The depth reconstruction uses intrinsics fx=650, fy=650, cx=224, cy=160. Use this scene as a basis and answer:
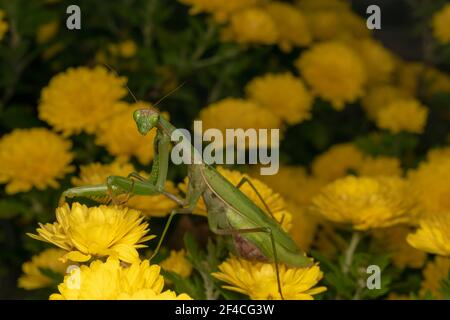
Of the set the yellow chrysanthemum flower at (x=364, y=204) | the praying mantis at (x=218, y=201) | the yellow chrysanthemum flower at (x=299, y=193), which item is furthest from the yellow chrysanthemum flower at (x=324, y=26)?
the praying mantis at (x=218, y=201)

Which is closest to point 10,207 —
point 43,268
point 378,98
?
point 43,268

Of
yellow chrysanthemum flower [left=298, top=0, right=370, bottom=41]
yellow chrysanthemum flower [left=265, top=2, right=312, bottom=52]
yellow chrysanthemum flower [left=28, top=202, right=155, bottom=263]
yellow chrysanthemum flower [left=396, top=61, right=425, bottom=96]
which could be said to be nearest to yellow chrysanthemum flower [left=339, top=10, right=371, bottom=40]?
yellow chrysanthemum flower [left=298, top=0, right=370, bottom=41]

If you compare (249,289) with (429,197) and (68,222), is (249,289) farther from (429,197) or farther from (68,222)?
(429,197)

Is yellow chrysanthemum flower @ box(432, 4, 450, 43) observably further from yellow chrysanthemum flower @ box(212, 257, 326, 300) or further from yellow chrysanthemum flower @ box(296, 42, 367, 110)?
yellow chrysanthemum flower @ box(212, 257, 326, 300)

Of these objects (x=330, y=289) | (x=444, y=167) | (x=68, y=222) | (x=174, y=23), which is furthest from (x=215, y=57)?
(x=68, y=222)

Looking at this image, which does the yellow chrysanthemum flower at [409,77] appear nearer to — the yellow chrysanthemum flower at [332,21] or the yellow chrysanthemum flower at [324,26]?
the yellow chrysanthemum flower at [332,21]

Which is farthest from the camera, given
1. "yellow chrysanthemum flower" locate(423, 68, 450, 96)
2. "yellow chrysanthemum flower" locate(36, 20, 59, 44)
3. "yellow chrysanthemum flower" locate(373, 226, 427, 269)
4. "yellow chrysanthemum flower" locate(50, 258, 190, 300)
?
"yellow chrysanthemum flower" locate(423, 68, 450, 96)

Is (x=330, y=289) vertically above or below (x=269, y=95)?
below
